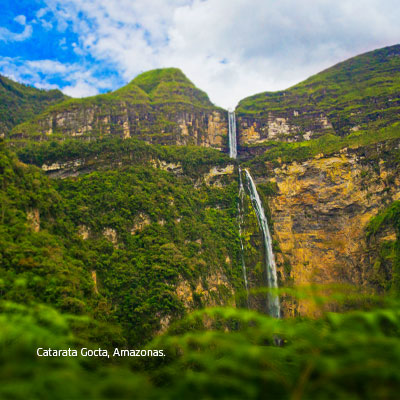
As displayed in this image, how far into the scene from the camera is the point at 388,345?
258 cm

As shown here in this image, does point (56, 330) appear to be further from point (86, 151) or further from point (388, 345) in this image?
point (86, 151)

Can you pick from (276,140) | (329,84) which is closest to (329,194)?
(276,140)

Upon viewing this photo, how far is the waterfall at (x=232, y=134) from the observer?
65.6 m

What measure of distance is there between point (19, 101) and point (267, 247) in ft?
212

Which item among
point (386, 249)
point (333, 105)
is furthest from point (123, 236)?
point (333, 105)

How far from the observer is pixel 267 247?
155 ft

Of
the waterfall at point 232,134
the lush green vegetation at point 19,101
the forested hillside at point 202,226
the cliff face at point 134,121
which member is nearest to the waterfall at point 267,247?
the forested hillside at point 202,226

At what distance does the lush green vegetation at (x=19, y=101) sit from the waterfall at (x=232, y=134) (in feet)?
140

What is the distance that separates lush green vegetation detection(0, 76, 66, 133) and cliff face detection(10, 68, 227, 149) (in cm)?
1079

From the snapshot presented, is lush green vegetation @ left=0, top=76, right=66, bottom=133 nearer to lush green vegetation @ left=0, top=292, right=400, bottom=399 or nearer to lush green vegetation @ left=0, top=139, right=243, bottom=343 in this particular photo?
lush green vegetation @ left=0, top=139, right=243, bottom=343

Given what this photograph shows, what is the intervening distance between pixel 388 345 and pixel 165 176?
48768 mm

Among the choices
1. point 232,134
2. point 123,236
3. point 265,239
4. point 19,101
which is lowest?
point 265,239

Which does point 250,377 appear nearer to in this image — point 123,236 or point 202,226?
point 123,236

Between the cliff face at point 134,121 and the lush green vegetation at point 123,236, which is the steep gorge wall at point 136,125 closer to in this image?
the cliff face at point 134,121
